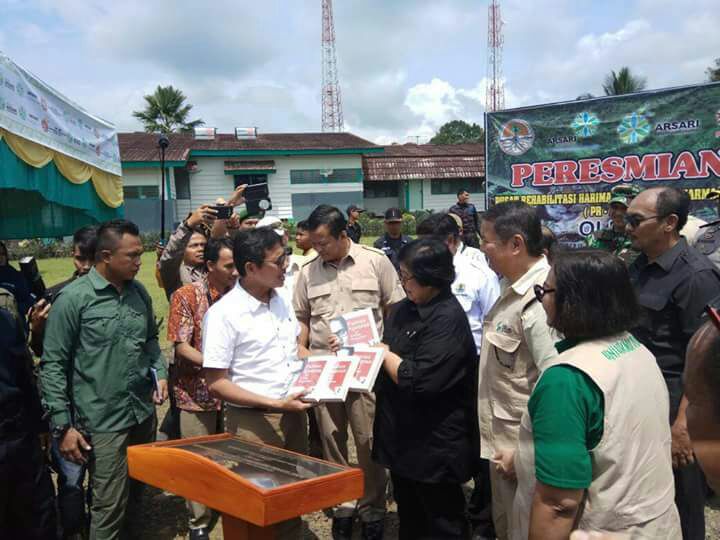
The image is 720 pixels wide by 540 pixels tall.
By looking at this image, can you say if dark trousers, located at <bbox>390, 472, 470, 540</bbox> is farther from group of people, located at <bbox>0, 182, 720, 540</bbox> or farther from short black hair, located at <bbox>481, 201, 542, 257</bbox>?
short black hair, located at <bbox>481, 201, 542, 257</bbox>

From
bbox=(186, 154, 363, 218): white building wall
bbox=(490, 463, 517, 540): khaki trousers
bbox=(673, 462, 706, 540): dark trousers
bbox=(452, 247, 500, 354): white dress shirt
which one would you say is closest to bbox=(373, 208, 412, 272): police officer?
bbox=(452, 247, 500, 354): white dress shirt

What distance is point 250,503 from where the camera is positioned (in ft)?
5.49

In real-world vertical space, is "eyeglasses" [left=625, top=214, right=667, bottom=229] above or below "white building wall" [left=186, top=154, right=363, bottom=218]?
below

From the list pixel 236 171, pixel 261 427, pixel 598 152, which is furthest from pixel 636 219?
pixel 236 171

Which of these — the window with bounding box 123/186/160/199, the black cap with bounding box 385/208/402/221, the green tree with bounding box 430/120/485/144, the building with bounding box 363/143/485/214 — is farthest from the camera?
the green tree with bounding box 430/120/485/144

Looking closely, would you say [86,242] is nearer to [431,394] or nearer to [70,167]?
[70,167]

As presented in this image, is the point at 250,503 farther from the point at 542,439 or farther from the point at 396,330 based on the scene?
the point at 396,330

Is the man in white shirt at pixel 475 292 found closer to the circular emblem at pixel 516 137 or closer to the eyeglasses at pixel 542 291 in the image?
the eyeglasses at pixel 542 291

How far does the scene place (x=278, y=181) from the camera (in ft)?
87.2

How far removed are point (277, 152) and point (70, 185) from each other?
893 inches

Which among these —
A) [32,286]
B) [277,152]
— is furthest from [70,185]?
[277,152]

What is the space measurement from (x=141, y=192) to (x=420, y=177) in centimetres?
1461

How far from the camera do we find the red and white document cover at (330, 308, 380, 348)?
2824mm

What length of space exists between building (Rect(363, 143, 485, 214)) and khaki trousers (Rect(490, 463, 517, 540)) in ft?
87.6
